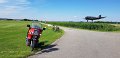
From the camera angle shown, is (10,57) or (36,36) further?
(36,36)

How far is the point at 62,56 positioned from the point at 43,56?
95 centimetres

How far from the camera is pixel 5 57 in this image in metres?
10.9

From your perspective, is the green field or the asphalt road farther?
the green field

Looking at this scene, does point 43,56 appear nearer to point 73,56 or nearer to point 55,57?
point 55,57

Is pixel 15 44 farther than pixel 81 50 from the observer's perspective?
Yes

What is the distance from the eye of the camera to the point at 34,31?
1404 centimetres

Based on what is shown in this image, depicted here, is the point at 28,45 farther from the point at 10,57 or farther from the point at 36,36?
the point at 10,57

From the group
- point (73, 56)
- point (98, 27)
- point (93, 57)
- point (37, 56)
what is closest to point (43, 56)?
point (37, 56)

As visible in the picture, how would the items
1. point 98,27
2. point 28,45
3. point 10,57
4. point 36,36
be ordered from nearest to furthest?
point 10,57
point 36,36
point 28,45
point 98,27

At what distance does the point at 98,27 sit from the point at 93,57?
4688 centimetres

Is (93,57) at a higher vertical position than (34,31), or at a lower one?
lower

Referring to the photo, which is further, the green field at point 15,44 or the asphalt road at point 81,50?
the green field at point 15,44

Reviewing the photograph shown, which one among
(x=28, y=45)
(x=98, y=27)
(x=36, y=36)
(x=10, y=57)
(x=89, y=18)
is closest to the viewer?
(x=10, y=57)

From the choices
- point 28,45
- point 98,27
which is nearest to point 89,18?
point 98,27
